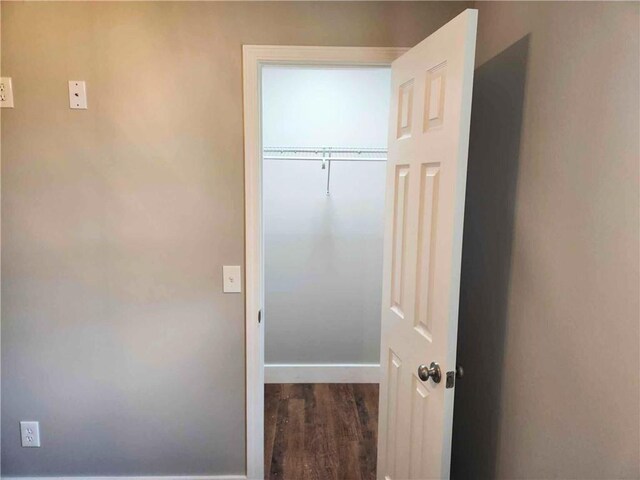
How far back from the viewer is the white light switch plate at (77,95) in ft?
5.38

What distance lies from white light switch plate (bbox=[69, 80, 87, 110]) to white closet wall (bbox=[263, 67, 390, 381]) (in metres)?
1.24

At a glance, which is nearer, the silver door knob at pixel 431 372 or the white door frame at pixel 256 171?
the silver door knob at pixel 431 372

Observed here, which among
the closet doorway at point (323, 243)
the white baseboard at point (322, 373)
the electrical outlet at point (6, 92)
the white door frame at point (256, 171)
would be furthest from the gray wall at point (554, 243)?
the electrical outlet at point (6, 92)

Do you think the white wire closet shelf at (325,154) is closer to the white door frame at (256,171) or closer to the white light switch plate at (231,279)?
the white door frame at (256,171)

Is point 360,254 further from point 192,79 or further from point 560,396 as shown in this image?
point 560,396

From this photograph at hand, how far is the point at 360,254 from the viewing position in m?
2.86

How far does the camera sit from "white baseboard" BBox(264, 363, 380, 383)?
299 centimetres

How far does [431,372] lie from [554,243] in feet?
1.80

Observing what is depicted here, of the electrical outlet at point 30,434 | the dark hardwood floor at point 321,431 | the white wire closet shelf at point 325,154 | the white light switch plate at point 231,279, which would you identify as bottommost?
the dark hardwood floor at point 321,431

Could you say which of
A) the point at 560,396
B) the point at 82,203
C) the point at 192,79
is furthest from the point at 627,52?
the point at 82,203

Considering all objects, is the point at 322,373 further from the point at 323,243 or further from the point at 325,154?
the point at 325,154

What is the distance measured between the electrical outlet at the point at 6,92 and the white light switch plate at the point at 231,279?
44.8 inches

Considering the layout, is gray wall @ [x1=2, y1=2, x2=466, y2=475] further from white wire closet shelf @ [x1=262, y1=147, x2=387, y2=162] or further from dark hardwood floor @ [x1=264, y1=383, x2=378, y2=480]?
white wire closet shelf @ [x1=262, y1=147, x2=387, y2=162]

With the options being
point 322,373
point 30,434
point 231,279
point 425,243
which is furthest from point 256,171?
point 322,373
